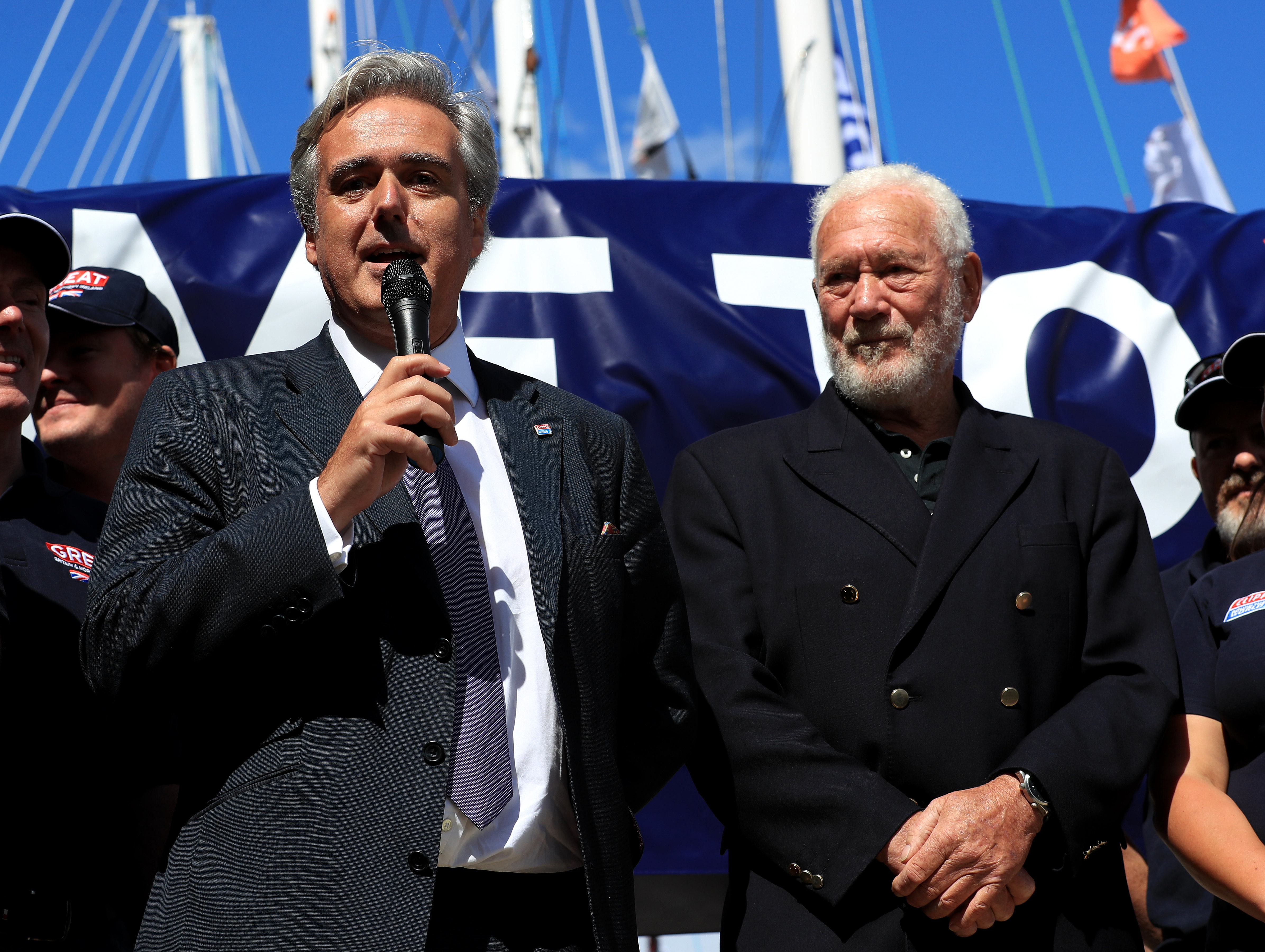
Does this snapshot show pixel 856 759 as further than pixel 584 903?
Yes

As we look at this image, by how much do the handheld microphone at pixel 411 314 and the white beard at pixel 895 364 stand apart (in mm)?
1222

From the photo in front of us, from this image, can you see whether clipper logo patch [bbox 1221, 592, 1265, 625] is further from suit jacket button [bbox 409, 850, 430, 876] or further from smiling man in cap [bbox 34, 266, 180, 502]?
smiling man in cap [bbox 34, 266, 180, 502]

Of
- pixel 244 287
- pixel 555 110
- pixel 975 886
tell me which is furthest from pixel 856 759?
pixel 555 110

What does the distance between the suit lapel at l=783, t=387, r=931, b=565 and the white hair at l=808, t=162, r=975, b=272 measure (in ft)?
1.48

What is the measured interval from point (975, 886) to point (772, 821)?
405 millimetres

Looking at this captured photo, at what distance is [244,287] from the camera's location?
4207 millimetres

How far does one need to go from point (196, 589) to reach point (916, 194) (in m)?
2.03

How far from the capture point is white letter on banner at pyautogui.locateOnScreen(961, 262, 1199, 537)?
4.51 metres

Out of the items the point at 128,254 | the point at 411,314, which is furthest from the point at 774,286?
the point at 411,314

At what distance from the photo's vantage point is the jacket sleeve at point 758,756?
257 cm

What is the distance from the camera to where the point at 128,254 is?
4.20 metres

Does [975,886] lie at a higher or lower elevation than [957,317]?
lower

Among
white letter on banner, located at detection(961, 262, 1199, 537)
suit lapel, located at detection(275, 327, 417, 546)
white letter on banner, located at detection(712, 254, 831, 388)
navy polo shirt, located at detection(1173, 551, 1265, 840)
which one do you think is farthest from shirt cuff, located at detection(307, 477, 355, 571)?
white letter on banner, located at detection(961, 262, 1199, 537)

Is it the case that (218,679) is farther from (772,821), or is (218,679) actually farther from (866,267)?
(866,267)
